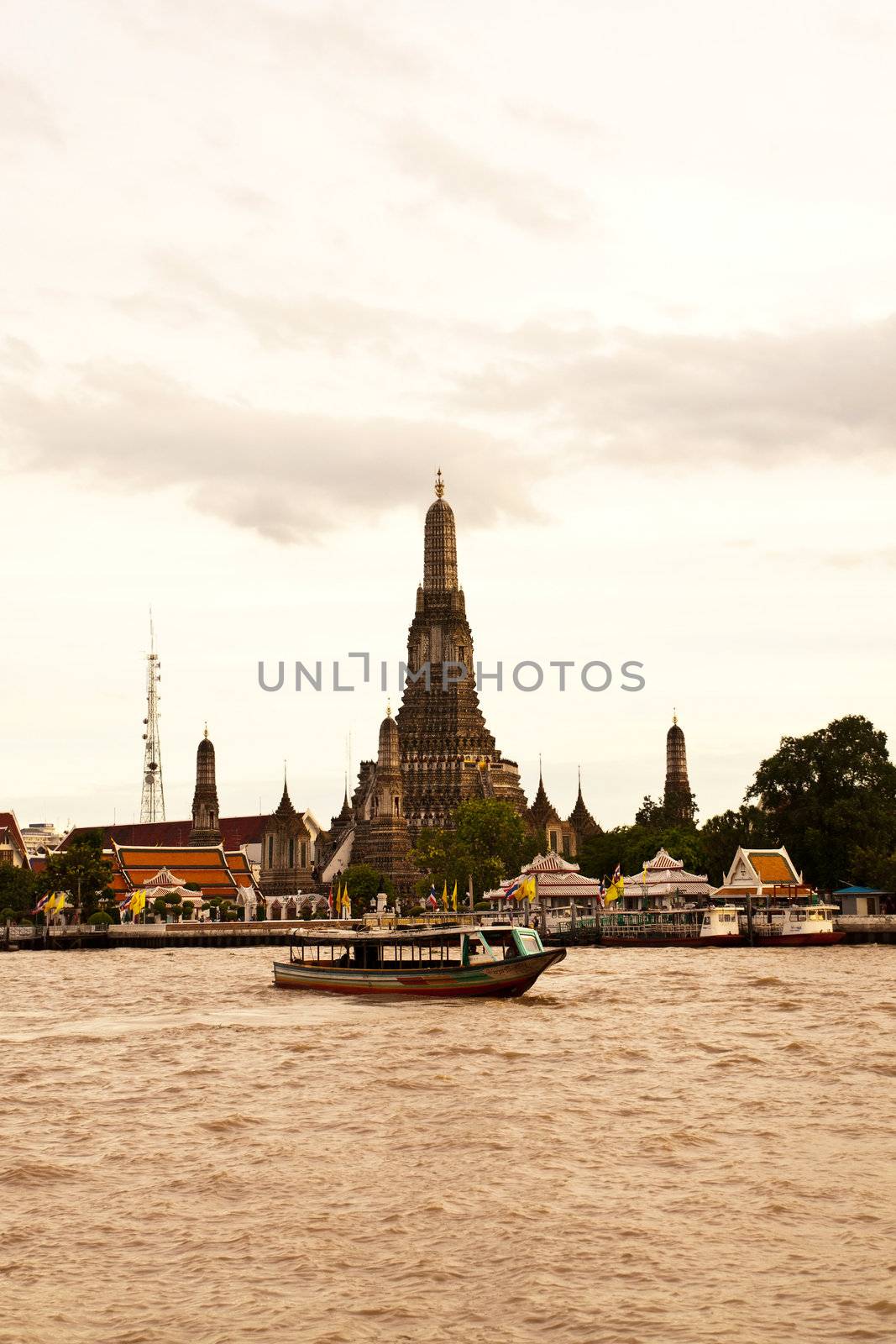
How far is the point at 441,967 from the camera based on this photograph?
50.2 m

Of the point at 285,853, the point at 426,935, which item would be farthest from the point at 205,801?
the point at 426,935

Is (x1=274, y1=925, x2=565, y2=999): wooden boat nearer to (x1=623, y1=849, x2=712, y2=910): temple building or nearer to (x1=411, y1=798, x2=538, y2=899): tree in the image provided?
(x1=623, y1=849, x2=712, y2=910): temple building

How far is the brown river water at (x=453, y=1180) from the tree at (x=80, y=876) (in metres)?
66.5

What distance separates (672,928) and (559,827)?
Answer: 232 ft

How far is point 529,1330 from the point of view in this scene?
1584 cm

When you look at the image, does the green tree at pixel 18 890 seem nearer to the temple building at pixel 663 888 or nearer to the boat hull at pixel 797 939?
the temple building at pixel 663 888

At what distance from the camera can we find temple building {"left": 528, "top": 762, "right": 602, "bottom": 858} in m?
163

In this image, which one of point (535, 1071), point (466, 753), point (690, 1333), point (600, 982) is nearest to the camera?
point (690, 1333)

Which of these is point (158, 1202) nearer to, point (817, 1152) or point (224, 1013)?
point (817, 1152)

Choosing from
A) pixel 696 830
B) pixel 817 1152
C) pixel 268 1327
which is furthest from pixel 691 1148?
pixel 696 830

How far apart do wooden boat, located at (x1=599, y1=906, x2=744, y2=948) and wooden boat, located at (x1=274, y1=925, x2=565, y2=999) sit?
38.7m

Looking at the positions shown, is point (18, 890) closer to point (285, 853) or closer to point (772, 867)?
point (285, 853)

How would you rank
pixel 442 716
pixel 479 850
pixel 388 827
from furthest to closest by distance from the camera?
pixel 442 716 < pixel 388 827 < pixel 479 850

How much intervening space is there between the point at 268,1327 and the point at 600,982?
4416 centimetres
